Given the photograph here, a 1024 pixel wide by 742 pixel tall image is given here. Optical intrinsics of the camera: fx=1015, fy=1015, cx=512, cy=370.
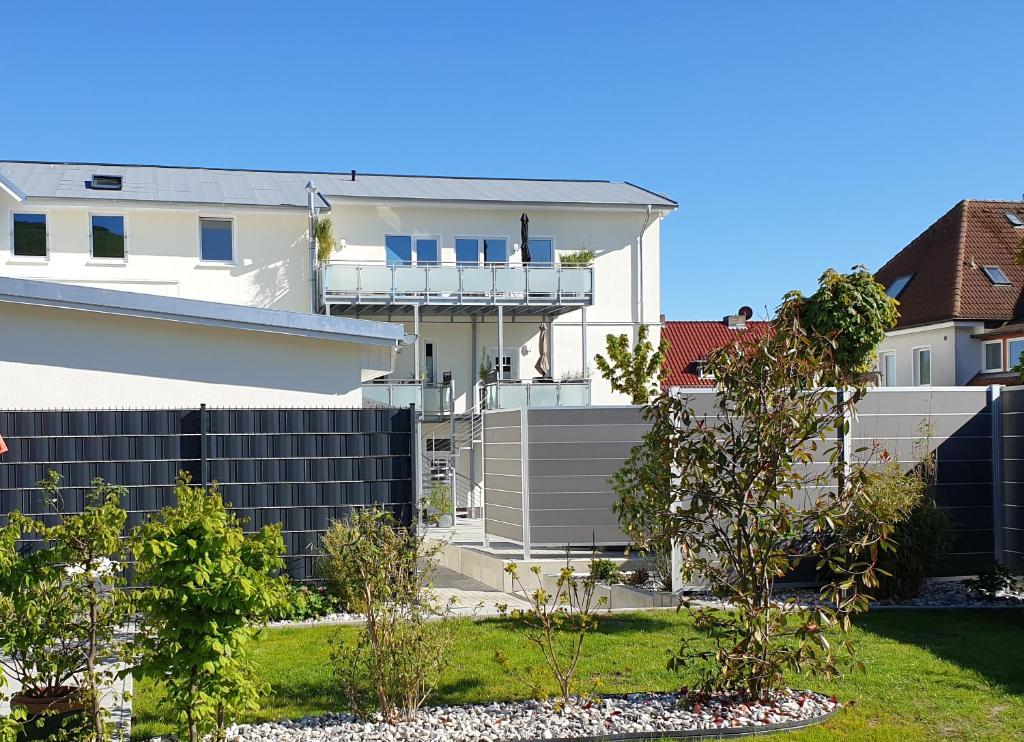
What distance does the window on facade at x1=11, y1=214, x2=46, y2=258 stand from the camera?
88.1 feet

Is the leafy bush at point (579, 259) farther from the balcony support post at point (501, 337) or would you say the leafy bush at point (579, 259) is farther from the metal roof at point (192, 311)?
the metal roof at point (192, 311)

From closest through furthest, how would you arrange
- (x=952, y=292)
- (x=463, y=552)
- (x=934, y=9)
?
(x=934, y=9) < (x=463, y=552) < (x=952, y=292)

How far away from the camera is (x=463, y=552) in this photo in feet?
50.1

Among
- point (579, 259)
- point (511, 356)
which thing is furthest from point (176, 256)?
point (579, 259)

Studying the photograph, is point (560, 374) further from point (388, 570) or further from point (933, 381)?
point (388, 570)

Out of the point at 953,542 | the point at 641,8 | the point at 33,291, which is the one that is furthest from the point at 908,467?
the point at 33,291

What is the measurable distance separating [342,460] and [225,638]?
602cm

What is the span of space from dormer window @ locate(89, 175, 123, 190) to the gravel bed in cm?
2408

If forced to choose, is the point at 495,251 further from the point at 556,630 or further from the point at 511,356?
the point at 556,630

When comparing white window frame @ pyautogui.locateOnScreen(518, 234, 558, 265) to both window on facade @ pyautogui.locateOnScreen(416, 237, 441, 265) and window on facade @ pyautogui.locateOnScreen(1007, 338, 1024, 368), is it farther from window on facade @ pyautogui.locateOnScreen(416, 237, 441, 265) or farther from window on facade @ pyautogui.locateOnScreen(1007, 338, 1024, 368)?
window on facade @ pyautogui.locateOnScreen(1007, 338, 1024, 368)

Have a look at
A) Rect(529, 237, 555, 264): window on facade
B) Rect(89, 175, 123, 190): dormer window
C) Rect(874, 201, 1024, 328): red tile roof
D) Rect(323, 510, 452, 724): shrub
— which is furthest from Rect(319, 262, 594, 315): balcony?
Rect(323, 510, 452, 724): shrub

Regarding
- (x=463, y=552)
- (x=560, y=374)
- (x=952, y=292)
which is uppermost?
(x=952, y=292)

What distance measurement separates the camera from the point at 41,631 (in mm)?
6012

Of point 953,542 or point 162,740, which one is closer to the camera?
point 162,740
